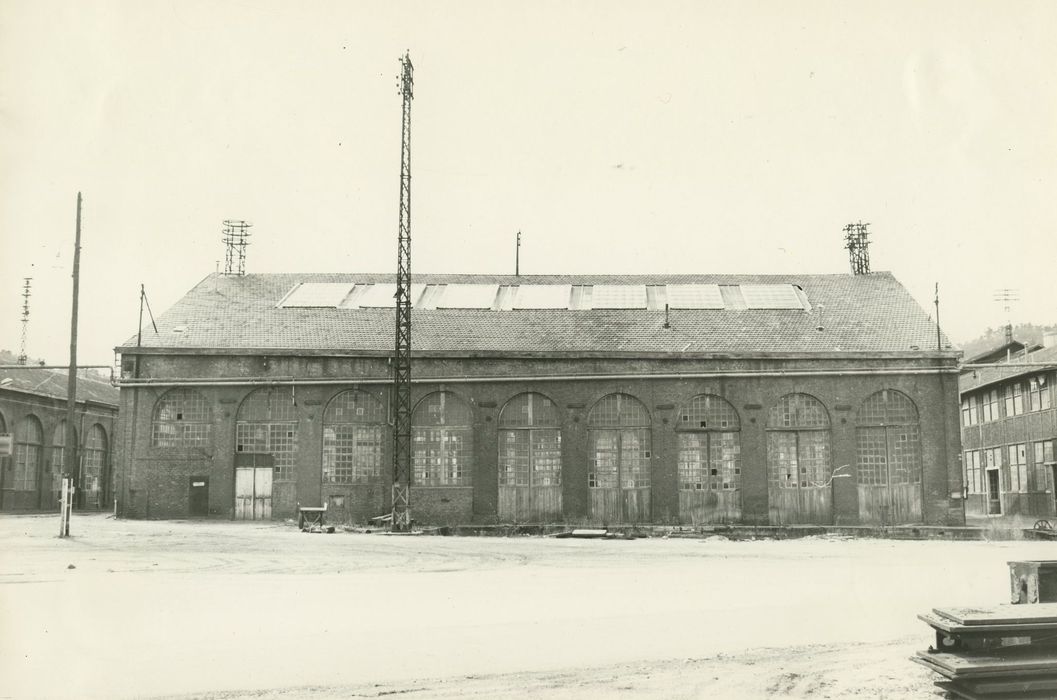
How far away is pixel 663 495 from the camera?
28.5 m

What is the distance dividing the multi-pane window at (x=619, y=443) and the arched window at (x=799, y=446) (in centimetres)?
387

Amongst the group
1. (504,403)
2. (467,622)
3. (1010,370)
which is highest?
(1010,370)

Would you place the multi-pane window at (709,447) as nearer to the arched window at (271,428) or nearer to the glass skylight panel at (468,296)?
the glass skylight panel at (468,296)

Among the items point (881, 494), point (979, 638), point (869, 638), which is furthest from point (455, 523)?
point (979, 638)

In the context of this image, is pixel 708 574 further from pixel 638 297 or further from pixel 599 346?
pixel 638 297

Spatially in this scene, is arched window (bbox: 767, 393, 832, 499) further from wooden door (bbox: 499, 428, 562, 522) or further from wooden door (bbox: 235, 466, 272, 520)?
wooden door (bbox: 235, 466, 272, 520)

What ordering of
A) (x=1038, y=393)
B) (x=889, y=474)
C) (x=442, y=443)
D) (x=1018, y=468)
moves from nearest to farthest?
1. (x=889, y=474)
2. (x=442, y=443)
3. (x=1038, y=393)
4. (x=1018, y=468)

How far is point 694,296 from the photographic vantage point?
1291 inches

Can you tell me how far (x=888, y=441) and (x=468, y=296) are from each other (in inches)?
575

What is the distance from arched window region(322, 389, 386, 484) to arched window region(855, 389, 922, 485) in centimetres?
1479

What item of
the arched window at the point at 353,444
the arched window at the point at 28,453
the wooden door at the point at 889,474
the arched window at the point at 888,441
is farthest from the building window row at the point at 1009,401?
the arched window at the point at 28,453

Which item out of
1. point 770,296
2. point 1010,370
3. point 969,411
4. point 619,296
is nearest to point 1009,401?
point 1010,370

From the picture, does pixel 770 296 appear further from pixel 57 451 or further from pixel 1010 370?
pixel 57 451

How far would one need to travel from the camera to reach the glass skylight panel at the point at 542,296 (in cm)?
3228
